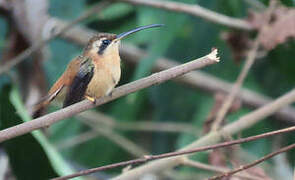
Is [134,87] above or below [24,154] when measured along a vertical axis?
above

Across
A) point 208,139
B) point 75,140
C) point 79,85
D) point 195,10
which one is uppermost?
point 195,10

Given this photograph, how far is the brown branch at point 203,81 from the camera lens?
454 cm

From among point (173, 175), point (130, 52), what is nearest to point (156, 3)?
point (130, 52)

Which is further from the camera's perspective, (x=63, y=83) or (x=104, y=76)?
(x=63, y=83)

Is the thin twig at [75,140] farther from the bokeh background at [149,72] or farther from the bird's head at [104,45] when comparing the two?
the bird's head at [104,45]

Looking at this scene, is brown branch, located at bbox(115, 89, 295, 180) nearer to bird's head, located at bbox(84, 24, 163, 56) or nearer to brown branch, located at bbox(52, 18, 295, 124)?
bird's head, located at bbox(84, 24, 163, 56)

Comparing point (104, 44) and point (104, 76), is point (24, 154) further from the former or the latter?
point (104, 44)

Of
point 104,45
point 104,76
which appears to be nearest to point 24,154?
point 104,76

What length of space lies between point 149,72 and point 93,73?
1604mm

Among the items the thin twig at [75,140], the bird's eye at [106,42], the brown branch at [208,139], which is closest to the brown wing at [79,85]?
the bird's eye at [106,42]

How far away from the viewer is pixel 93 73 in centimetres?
279

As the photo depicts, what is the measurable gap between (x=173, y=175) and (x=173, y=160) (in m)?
1.82

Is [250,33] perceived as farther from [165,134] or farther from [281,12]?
[165,134]

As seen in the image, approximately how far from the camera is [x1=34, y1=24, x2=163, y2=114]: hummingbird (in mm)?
2703
